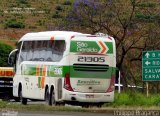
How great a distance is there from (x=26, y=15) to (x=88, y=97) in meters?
59.4

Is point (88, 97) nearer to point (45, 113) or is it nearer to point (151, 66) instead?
point (151, 66)

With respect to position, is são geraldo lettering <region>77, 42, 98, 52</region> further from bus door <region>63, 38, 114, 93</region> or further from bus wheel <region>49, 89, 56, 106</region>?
bus wheel <region>49, 89, 56, 106</region>

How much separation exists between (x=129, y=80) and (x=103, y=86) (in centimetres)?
1486

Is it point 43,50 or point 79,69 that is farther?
point 43,50

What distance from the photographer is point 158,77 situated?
27094 millimetres

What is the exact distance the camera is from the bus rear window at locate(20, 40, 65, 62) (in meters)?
26.8

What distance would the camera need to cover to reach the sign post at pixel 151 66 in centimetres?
2699

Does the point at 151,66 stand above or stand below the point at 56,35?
below

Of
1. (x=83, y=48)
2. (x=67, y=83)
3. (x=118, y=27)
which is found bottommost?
(x=67, y=83)

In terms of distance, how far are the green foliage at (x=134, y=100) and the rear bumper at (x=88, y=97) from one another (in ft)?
2.02

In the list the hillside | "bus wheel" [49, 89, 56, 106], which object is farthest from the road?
the hillside

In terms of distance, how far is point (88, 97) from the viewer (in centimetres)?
2633

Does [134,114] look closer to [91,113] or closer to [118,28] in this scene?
[91,113]

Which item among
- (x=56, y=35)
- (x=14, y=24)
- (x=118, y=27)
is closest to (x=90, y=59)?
(x=56, y=35)
